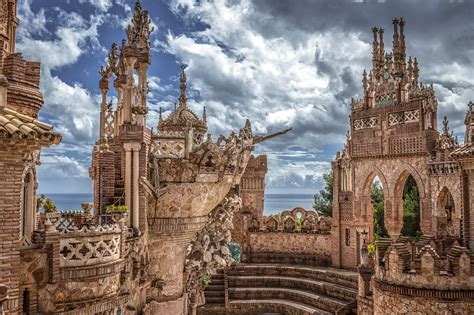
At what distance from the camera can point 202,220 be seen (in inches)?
621

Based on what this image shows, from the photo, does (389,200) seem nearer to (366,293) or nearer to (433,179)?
(433,179)

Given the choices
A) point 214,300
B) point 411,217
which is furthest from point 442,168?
point 411,217

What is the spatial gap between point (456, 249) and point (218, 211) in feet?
26.4

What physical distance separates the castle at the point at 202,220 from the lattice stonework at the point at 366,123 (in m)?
0.14

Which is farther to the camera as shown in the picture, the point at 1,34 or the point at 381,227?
the point at 381,227

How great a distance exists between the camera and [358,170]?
98.3ft

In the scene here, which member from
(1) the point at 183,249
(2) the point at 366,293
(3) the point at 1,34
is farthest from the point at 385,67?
(3) the point at 1,34

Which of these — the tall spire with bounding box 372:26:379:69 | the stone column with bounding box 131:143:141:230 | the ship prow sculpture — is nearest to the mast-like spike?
the ship prow sculpture

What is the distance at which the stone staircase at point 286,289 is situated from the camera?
2406cm

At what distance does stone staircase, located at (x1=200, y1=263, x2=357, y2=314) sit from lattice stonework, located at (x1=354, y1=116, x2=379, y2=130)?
932 centimetres

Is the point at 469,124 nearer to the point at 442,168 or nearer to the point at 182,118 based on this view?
the point at 442,168

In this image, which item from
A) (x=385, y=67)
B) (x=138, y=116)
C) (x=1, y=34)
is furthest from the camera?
(x=385, y=67)

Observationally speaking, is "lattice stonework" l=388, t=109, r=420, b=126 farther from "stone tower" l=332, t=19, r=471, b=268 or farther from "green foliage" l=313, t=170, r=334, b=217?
"green foliage" l=313, t=170, r=334, b=217

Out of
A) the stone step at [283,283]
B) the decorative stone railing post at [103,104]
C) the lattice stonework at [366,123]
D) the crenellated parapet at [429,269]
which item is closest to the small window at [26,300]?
the decorative stone railing post at [103,104]
